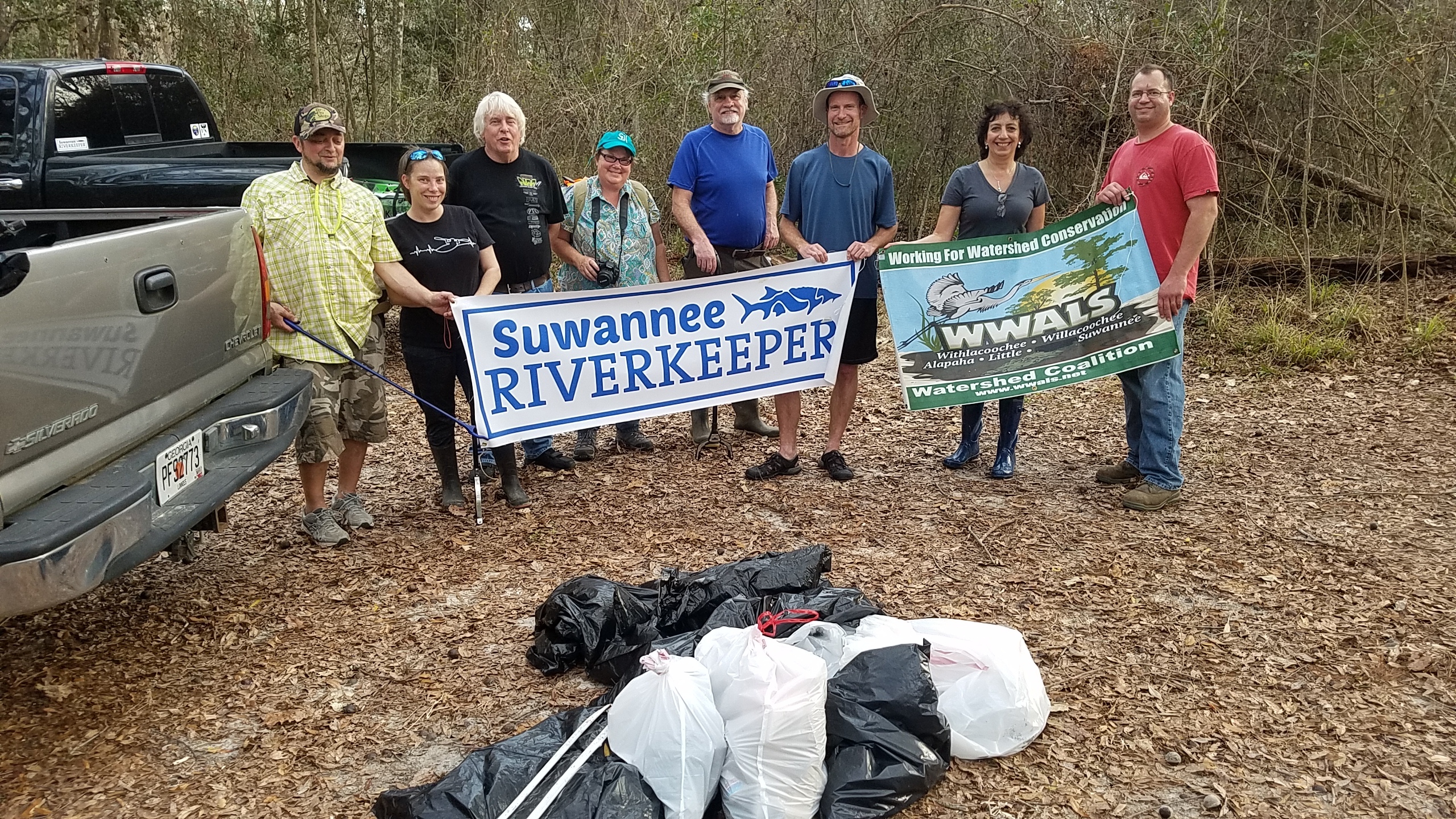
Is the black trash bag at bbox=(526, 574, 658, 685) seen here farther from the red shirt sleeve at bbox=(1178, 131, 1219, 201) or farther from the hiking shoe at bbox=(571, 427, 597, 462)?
the red shirt sleeve at bbox=(1178, 131, 1219, 201)

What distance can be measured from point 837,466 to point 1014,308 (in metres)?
1.31

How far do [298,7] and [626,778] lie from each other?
1300cm

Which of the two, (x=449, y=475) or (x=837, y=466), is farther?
(x=837, y=466)

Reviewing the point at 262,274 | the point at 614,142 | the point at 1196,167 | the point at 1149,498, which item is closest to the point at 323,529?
the point at 262,274

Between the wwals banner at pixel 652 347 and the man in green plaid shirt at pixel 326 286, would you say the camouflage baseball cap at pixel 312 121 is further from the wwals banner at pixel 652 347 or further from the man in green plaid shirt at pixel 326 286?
the wwals banner at pixel 652 347

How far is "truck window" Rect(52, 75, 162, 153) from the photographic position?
7.28m

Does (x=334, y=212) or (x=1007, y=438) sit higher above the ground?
(x=334, y=212)

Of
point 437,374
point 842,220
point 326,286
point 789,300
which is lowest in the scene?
point 437,374

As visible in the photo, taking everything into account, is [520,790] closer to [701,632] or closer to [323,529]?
[701,632]

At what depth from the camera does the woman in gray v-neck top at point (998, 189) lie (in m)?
5.29

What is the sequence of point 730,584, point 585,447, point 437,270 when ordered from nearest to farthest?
point 730,584
point 437,270
point 585,447

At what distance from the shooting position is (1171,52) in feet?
29.2

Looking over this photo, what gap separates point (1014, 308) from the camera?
5520 millimetres

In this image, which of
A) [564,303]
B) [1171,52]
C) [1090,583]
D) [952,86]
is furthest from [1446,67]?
[564,303]
